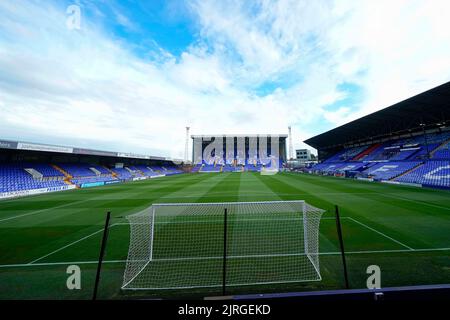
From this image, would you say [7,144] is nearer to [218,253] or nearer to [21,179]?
[21,179]

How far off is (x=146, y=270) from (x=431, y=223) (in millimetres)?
11123

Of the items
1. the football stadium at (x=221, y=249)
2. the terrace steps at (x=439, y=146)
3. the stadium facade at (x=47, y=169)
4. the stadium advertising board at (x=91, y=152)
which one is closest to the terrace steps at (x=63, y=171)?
the stadium facade at (x=47, y=169)

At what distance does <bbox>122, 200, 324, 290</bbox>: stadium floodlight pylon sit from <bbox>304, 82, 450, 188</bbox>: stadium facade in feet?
69.6

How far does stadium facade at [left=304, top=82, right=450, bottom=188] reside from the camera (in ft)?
66.9

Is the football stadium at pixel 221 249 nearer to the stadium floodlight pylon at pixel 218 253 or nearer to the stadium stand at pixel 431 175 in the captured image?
the stadium floodlight pylon at pixel 218 253

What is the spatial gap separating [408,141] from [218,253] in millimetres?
42222

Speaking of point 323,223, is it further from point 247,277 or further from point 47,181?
point 47,181

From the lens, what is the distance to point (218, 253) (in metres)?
5.76

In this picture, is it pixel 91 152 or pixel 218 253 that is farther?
pixel 91 152

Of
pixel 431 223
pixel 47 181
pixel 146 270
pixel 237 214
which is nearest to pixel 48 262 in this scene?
pixel 146 270

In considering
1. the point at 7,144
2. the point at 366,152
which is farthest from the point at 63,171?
the point at 366,152

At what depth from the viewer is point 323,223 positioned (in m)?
8.21

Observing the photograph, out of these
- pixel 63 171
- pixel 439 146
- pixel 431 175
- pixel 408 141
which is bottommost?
pixel 63 171
